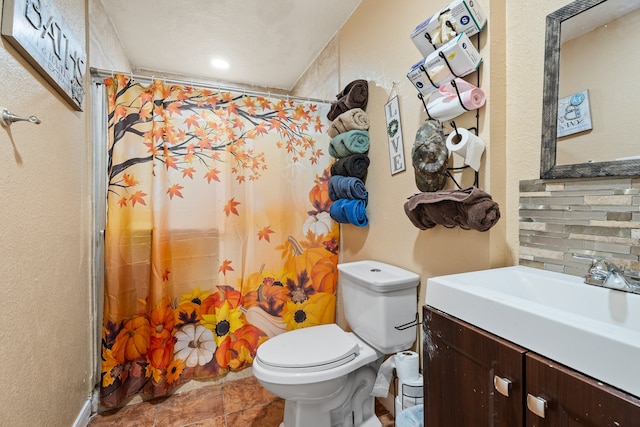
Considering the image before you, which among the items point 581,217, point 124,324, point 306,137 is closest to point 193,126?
point 306,137

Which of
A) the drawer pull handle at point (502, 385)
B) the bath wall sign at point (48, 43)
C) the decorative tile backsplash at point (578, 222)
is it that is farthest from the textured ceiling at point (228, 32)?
the drawer pull handle at point (502, 385)

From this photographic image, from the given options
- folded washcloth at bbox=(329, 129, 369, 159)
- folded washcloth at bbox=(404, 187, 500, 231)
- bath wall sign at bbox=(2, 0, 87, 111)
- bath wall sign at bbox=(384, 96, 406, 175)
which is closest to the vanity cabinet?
folded washcloth at bbox=(404, 187, 500, 231)

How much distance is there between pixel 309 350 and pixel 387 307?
0.40 meters

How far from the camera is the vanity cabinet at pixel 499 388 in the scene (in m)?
0.48

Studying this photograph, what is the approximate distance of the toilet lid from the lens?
3.90 ft

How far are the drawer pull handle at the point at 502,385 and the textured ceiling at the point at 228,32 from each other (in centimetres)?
202

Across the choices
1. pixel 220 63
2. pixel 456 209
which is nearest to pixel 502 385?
pixel 456 209

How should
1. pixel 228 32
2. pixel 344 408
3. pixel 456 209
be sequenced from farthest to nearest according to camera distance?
pixel 228 32 → pixel 344 408 → pixel 456 209

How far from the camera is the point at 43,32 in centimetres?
99

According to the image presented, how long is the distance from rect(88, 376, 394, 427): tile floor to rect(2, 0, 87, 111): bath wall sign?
63.5 inches

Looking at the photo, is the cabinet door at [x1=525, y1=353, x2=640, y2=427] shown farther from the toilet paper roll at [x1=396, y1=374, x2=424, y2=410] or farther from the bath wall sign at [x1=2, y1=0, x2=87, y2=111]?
the bath wall sign at [x1=2, y1=0, x2=87, y2=111]

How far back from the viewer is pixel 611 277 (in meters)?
0.73

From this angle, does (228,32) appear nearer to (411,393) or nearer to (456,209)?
(456,209)

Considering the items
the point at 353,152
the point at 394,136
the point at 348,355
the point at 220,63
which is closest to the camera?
the point at 348,355
